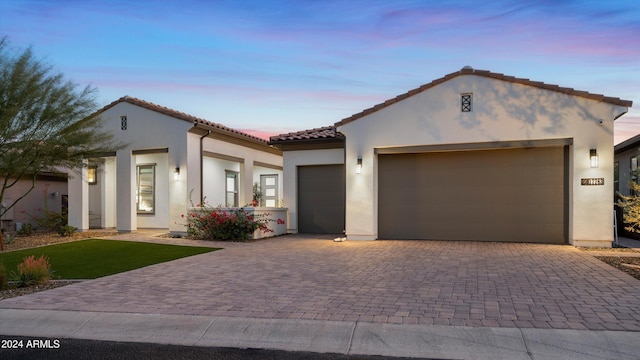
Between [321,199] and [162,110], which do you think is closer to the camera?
[162,110]

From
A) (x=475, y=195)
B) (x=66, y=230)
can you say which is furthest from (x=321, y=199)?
(x=66, y=230)

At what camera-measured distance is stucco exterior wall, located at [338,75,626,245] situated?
1159 centimetres

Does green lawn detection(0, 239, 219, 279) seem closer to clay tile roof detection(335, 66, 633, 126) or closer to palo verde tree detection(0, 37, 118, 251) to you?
palo verde tree detection(0, 37, 118, 251)

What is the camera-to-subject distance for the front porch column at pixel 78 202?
17109mm

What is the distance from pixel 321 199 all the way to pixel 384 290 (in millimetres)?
9611

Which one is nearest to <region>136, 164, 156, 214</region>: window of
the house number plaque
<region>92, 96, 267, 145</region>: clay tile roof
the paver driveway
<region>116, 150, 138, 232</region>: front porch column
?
<region>116, 150, 138, 232</region>: front porch column

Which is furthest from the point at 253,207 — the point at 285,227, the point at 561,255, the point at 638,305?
the point at 638,305

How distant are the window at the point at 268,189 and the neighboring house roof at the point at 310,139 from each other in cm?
544

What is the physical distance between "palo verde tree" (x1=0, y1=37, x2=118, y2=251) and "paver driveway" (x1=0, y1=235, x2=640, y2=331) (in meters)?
6.00

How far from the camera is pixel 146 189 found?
18.1 metres

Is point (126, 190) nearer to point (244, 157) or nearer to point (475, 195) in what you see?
point (244, 157)

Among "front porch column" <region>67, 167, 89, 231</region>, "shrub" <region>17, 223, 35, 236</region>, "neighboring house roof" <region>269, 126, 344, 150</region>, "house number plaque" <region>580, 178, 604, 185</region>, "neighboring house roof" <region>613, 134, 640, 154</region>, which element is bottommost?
"shrub" <region>17, 223, 35, 236</region>

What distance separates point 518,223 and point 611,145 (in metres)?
3.09

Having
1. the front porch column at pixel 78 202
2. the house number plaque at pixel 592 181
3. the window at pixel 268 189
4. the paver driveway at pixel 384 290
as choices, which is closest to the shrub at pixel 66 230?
the front porch column at pixel 78 202
